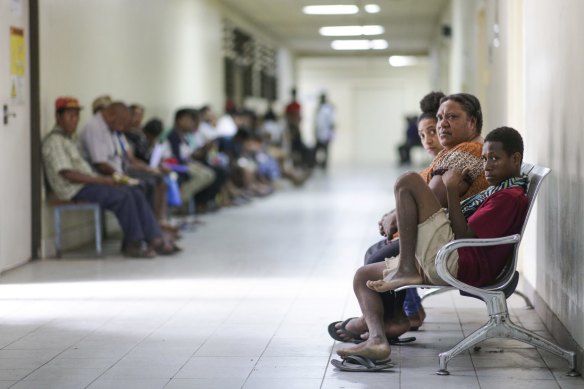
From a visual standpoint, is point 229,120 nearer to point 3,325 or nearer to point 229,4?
point 229,4

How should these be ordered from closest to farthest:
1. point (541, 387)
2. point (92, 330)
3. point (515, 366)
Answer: point (541, 387), point (515, 366), point (92, 330)

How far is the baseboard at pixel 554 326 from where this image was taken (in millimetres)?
4047

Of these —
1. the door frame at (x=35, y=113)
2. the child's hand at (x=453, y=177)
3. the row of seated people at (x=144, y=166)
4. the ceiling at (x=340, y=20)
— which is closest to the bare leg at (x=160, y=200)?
the row of seated people at (x=144, y=166)

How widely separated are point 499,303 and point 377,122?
25976mm

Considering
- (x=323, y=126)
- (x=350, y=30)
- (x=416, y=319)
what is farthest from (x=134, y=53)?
(x=323, y=126)

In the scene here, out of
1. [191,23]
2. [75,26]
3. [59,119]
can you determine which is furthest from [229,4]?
[59,119]

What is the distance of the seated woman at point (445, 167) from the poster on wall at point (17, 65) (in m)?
3.51

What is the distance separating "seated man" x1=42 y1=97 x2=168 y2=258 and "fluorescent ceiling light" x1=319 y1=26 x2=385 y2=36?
1239 centimetres

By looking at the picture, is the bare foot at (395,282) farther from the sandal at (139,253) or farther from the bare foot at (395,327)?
the sandal at (139,253)

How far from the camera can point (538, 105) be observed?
17.6 ft

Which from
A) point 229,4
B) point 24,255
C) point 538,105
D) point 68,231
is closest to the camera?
point 538,105

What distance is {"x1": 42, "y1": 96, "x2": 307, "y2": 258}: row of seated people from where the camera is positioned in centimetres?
764

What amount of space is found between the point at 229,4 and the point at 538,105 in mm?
11282

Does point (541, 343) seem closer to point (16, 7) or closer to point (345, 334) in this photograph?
point (345, 334)
